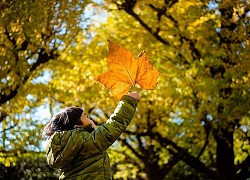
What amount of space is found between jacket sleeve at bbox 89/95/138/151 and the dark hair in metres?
0.25

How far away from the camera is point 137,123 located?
14367 mm

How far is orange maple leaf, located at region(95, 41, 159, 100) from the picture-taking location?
2.93 metres

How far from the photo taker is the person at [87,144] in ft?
8.85

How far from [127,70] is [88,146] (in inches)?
23.0

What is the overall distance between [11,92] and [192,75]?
4445 millimetres

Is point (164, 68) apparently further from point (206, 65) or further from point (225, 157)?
point (225, 157)

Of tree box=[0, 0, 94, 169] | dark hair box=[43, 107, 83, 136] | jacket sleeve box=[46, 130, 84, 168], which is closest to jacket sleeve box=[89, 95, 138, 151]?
jacket sleeve box=[46, 130, 84, 168]

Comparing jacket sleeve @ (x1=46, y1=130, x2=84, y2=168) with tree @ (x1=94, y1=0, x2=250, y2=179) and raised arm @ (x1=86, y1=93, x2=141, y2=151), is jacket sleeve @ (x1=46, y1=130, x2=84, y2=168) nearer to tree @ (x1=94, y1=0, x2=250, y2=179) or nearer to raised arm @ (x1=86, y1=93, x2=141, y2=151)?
raised arm @ (x1=86, y1=93, x2=141, y2=151)

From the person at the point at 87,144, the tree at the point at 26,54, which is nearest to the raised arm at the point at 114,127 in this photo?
the person at the point at 87,144

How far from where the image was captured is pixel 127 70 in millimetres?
2961

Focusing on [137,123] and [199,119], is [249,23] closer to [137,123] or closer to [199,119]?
[199,119]

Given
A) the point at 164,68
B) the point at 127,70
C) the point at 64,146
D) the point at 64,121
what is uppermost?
the point at 164,68

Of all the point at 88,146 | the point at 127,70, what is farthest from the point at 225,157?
the point at 88,146

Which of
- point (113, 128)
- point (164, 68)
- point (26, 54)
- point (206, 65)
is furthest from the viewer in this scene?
point (164, 68)
